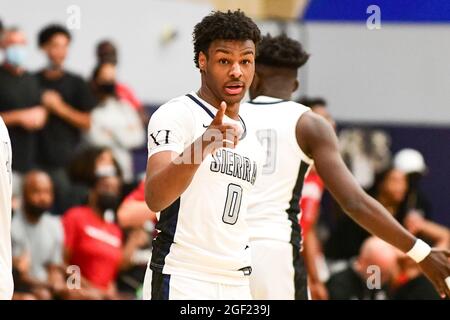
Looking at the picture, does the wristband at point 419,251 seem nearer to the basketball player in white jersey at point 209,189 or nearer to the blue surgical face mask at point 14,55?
the basketball player in white jersey at point 209,189

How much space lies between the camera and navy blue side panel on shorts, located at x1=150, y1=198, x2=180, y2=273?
675cm

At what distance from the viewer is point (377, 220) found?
7785 millimetres

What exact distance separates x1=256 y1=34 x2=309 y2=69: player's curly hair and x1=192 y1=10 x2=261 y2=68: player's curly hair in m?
1.70

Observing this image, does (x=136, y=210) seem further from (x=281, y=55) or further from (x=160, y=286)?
(x=160, y=286)

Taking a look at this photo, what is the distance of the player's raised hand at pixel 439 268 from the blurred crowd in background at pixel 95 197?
9.63 feet

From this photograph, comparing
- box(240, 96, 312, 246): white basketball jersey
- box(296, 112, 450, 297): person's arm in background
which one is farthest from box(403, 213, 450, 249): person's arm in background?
box(296, 112, 450, 297): person's arm in background

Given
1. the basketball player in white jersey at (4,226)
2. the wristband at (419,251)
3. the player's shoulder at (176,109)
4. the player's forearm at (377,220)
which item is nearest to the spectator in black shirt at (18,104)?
the player's forearm at (377,220)

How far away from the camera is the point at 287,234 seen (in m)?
8.27

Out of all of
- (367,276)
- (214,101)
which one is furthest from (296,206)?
(367,276)

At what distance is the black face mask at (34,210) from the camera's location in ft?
38.4

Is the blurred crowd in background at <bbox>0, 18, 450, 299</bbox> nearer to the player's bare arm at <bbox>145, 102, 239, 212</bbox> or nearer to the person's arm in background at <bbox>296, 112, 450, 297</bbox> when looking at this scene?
the person's arm in background at <bbox>296, 112, 450, 297</bbox>
